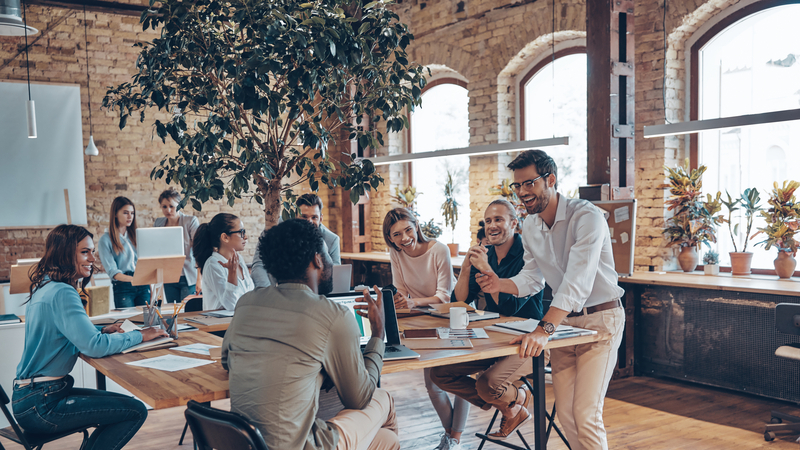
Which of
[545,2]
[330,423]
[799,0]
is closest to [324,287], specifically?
[330,423]

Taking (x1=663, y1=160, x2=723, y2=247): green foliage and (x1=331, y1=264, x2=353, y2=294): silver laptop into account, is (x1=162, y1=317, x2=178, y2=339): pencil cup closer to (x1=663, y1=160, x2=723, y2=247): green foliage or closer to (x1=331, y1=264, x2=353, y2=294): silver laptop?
A: (x1=331, y1=264, x2=353, y2=294): silver laptop

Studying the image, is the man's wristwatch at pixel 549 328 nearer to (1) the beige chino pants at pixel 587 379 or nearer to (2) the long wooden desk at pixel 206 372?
(2) the long wooden desk at pixel 206 372

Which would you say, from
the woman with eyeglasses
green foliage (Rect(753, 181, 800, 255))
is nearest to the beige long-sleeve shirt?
the woman with eyeglasses

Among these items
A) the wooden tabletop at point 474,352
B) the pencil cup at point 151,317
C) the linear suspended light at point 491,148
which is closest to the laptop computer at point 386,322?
the wooden tabletop at point 474,352

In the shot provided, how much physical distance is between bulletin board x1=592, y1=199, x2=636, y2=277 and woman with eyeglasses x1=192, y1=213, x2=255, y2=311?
9.96ft

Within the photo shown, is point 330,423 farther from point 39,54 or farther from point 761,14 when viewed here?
point 39,54

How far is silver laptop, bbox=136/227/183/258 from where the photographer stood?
466cm

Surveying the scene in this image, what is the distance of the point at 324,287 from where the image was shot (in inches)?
90.6

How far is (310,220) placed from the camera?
3.74m

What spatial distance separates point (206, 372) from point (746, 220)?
16.2 ft

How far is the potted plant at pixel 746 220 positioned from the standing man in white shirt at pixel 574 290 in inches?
116

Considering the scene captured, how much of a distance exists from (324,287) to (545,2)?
560cm

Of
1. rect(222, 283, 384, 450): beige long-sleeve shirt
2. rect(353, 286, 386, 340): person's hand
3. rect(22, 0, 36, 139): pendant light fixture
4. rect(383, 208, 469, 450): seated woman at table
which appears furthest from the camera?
rect(22, 0, 36, 139): pendant light fixture

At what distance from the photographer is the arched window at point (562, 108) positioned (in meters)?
7.08
